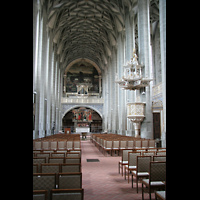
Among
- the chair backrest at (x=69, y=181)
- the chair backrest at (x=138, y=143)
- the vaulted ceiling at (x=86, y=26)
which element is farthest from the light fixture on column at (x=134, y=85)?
the chair backrest at (x=69, y=181)

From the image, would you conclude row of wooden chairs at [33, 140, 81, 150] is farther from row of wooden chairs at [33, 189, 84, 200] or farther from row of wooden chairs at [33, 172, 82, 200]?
row of wooden chairs at [33, 189, 84, 200]

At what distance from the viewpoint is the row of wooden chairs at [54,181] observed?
3207 mm

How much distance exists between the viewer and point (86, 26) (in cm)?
3466

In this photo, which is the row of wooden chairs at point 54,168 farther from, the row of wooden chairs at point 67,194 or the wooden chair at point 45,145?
the wooden chair at point 45,145

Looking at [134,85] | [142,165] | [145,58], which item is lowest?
[142,165]

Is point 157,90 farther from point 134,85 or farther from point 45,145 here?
point 45,145

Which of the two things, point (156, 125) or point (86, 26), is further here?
point (86, 26)

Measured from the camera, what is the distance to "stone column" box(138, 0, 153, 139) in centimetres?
1582

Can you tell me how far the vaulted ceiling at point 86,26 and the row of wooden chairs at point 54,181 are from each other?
20.8 metres

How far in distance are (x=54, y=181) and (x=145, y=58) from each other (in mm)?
14658

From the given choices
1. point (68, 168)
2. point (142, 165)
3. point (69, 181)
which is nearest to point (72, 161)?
point (68, 168)

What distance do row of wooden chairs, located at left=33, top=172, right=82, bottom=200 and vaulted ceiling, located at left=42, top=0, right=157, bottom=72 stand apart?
20.8 m

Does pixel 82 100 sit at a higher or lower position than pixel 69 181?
higher
